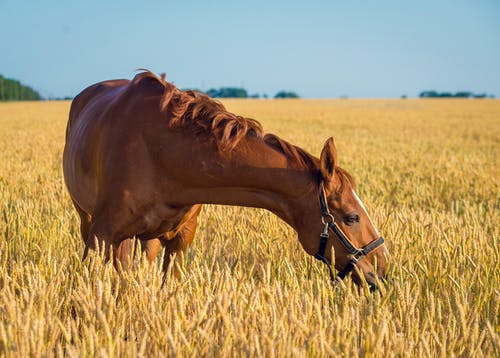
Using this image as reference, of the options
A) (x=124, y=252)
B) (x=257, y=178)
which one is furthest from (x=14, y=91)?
(x=257, y=178)

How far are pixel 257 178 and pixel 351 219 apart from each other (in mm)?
612

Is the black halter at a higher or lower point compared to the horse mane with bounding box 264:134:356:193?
lower

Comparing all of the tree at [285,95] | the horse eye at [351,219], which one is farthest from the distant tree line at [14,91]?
the horse eye at [351,219]

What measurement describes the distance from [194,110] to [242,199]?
2.10ft

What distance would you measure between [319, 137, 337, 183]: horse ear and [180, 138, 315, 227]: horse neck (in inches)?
4.3

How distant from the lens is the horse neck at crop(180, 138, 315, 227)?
335 centimetres

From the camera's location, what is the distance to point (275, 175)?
3.37m

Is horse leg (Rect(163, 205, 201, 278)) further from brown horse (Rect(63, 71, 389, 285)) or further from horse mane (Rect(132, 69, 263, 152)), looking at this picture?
horse mane (Rect(132, 69, 263, 152))

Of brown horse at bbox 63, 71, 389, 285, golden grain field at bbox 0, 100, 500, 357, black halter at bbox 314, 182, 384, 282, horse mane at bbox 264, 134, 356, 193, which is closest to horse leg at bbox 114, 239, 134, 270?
brown horse at bbox 63, 71, 389, 285

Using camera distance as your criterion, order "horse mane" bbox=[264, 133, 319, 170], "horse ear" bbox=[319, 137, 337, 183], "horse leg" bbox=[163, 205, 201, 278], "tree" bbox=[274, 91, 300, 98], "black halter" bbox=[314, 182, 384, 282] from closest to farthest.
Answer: "horse ear" bbox=[319, 137, 337, 183]
"black halter" bbox=[314, 182, 384, 282]
"horse mane" bbox=[264, 133, 319, 170]
"horse leg" bbox=[163, 205, 201, 278]
"tree" bbox=[274, 91, 300, 98]

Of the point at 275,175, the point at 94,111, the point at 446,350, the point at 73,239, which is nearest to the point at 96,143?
the point at 94,111

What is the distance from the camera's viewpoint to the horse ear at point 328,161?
10.4 ft

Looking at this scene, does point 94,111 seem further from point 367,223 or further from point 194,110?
point 367,223

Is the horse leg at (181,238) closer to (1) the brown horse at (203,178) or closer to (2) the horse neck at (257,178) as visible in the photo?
(1) the brown horse at (203,178)
